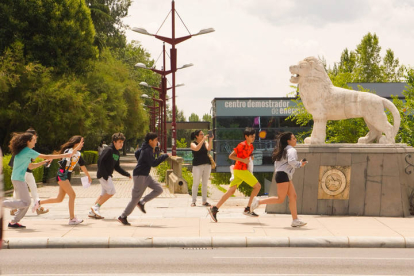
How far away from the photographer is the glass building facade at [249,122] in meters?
48.8

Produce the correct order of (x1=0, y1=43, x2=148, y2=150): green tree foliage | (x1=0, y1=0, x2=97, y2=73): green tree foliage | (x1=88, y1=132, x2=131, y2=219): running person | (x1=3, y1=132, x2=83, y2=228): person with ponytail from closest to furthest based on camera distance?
(x1=3, y1=132, x2=83, y2=228): person with ponytail < (x1=88, y1=132, x2=131, y2=219): running person < (x1=0, y1=43, x2=148, y2=150): green tree foliage < (x1=0, y1=0, x2=97, y2=73): green tree foliage

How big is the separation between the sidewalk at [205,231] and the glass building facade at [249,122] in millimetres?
36505

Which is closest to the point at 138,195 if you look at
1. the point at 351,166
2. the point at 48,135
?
the point at 351,166

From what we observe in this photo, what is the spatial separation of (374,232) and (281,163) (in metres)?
1.81

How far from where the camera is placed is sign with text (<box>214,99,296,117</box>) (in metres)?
49.1

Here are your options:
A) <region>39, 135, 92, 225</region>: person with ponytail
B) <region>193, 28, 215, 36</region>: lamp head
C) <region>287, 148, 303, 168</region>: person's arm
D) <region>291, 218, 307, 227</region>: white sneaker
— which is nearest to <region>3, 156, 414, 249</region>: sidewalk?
<region>291, 218, 307, 227</region>: white sneaker

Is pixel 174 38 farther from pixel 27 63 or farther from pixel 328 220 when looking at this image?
pixel 328 220

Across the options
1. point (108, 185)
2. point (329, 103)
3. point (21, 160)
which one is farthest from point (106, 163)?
point (329, 103)

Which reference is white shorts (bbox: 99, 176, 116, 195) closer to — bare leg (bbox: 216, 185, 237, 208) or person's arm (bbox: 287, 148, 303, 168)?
bare leg (bbox: 216, 185, 237, 208)

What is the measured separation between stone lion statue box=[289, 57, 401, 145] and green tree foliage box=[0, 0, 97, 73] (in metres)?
18.4

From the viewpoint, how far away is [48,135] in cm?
2786

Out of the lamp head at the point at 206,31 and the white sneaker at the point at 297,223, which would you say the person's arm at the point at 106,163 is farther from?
the lamp head at the point at 206,31

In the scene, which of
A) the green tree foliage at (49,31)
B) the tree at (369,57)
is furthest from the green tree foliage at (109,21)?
the tree at (369,57)

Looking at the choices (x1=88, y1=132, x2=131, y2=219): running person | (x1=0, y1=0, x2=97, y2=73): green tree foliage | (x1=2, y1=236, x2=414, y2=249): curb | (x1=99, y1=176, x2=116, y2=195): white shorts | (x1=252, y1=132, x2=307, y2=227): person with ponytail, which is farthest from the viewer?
(x1=0, y1=0, x2=97, y2=73): green tree foliage
